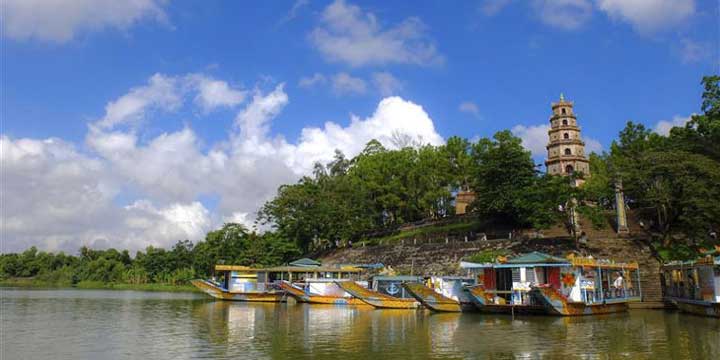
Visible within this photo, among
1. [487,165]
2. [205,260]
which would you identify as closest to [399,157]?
[487,165]

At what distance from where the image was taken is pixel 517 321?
22.4 metres

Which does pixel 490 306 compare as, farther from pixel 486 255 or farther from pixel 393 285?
pixel 486 255

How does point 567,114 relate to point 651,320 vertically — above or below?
above

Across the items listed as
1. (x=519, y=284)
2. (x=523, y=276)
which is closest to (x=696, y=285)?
(x=523, y=276)

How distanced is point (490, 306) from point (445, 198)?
3482cm

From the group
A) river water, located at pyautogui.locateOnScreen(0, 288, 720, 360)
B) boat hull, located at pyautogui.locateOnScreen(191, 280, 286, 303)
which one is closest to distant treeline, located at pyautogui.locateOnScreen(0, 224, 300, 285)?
boat hull, located at pyautogui.locateOnScreen(191, 280, 286, 303)

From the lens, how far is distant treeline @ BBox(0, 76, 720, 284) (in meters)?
33.9

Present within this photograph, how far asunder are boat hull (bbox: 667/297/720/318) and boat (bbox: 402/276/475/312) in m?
9.12

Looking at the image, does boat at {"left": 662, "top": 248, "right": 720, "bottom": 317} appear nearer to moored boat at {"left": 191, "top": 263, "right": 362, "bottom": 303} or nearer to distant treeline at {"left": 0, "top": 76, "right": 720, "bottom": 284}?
distant treeline at {"left": 0, "top": 76, "right": 720, "bottom": 284}

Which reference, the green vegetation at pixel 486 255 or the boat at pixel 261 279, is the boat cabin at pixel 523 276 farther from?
the boat at pixel 261 279

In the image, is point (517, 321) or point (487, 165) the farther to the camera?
point (487, 165)

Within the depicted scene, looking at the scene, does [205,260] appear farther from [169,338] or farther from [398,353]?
[398,353]

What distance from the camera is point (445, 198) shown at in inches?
2355

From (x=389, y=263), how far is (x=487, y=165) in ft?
37.2
